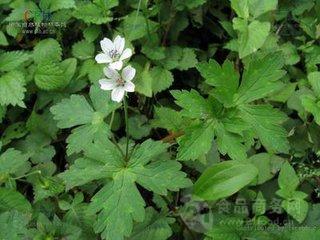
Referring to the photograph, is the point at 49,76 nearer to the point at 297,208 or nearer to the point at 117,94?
the point at 117,94

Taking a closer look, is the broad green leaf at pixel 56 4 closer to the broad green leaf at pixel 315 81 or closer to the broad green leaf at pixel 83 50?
the broad green leaf at pixel 83 50

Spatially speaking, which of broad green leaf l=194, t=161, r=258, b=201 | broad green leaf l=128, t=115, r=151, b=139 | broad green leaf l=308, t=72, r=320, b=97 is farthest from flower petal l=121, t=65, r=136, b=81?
broad green leaf l=308, t=72, r=320, b=97

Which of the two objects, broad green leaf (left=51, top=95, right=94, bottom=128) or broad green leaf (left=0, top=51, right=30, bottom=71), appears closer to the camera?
broad green leaf (left=51, top=95, right=94, bottom=128)

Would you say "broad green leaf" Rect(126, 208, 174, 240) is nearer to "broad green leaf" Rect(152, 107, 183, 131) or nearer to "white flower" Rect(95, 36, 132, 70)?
"broad green leaf" Rect(152, 107, 183, 131)

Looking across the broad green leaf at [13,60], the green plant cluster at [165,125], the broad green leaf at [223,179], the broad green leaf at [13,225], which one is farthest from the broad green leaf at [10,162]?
the broad green leaf at [223,179]

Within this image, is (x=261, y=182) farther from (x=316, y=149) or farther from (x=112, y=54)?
(x=112, y=54)

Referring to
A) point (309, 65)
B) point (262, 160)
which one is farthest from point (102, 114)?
point (309, 65)

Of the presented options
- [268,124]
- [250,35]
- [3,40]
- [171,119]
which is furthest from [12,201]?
[250,35]
